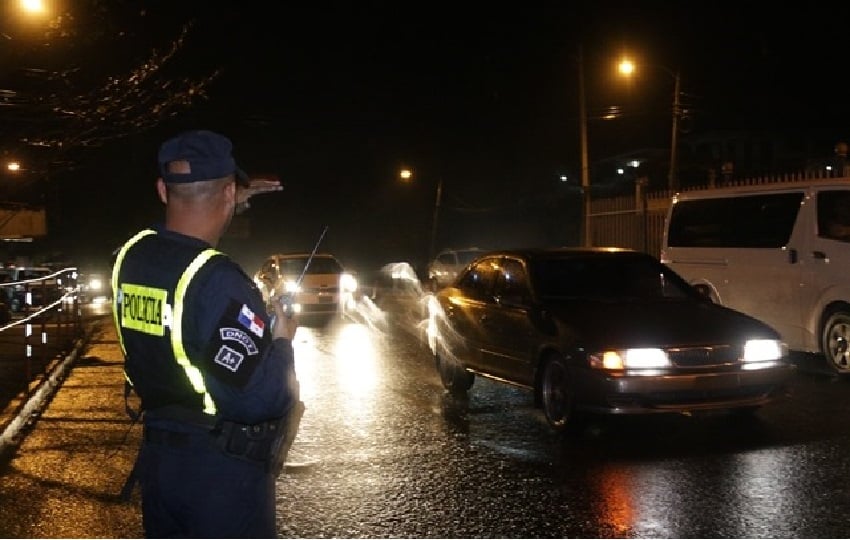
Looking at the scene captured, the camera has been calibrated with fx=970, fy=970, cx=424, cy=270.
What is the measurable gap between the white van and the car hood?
322 cm

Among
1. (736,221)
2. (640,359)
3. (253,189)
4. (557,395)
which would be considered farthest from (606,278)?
(253,189)

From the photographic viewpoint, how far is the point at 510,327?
347 inches

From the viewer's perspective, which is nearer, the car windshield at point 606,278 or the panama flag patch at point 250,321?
the panama flag patch at point 250,321

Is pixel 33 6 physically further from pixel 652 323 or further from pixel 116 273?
pixel 116 273

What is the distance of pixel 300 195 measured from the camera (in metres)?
60.6

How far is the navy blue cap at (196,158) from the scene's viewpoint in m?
2.71

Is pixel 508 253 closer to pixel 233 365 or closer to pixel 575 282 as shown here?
pixel 575 282

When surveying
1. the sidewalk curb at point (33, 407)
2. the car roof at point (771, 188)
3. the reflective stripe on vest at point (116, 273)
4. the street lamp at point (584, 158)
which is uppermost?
the street lamp at point (584, 158)

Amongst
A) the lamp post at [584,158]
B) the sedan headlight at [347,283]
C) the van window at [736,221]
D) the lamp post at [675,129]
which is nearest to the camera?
the van window at [736,221]

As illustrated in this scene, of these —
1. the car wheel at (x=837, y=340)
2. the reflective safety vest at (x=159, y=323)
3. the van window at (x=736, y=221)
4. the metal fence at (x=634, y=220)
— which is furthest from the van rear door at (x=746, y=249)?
the reflective safety vest at (x=159, y=323)

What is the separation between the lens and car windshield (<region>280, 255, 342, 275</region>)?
2059cm

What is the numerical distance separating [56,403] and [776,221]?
859cm

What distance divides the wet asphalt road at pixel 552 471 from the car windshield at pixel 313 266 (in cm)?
1042

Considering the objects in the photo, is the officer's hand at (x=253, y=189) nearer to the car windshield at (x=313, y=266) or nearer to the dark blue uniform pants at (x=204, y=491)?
the dark blue uniform pants at (x=204, y=491)
